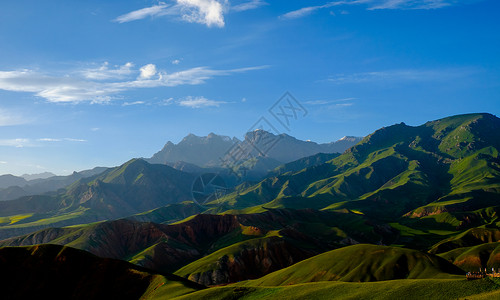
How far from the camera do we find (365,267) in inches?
4496

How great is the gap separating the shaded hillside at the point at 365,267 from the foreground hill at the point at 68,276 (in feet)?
142

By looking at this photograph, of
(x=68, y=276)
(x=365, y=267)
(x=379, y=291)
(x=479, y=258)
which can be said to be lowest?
(x=479, y=258)

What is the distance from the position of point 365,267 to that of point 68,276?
280 feet

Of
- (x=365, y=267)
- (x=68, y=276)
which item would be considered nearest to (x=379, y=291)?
(x=365, y=267)

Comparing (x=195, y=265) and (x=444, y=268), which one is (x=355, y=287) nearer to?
(x=444, y=268)

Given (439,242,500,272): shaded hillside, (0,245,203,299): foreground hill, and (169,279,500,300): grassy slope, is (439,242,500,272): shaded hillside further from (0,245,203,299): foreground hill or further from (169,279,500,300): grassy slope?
(0,245,203,299): foreground hill

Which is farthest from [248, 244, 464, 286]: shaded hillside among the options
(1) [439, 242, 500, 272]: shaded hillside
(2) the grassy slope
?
(2) the grassy slope

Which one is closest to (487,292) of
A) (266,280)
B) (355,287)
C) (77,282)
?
(355,287)

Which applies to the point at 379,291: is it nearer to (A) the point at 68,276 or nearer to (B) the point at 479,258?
(A) the point at 68,276

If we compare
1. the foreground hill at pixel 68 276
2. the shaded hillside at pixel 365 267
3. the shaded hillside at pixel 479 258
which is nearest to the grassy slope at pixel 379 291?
the foreground hill at pixel 68 276

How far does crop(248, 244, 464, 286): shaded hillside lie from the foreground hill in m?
43.3

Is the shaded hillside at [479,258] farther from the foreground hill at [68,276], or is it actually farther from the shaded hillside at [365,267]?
the foreground hill at [68,276]

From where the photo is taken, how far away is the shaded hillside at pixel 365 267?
107438mm

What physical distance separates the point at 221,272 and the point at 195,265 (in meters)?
15.8
